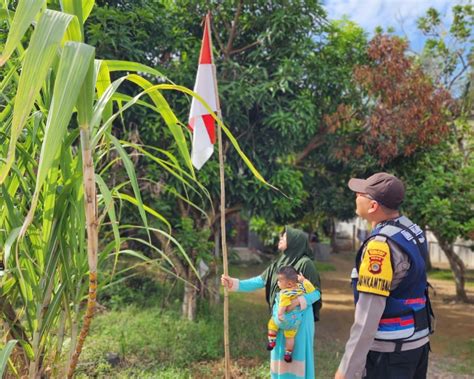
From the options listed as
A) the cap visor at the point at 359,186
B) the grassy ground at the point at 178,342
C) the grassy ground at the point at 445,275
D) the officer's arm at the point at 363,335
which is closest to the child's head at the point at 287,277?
the cap visor at the point at 359,186

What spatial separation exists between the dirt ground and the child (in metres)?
2.69

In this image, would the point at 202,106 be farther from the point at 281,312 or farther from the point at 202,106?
the point at 281,312

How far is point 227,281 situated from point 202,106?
3.69ft

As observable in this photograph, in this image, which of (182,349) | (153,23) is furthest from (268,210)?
(153,23)

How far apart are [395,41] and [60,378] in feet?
19.2

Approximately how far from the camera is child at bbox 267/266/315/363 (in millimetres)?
2980

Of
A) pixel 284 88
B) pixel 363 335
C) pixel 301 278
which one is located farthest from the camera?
pixel 284 88

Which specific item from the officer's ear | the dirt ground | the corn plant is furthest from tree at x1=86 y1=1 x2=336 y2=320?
the corn plant

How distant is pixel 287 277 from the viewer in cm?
298

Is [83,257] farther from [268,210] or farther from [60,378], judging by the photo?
[268,210]

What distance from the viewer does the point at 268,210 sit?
550 centimetres

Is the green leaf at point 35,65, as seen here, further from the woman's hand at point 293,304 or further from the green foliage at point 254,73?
the green foliage at point 254,73

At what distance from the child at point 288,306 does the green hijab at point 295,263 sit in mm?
72

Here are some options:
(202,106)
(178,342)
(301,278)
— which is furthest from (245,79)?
(178,342)
